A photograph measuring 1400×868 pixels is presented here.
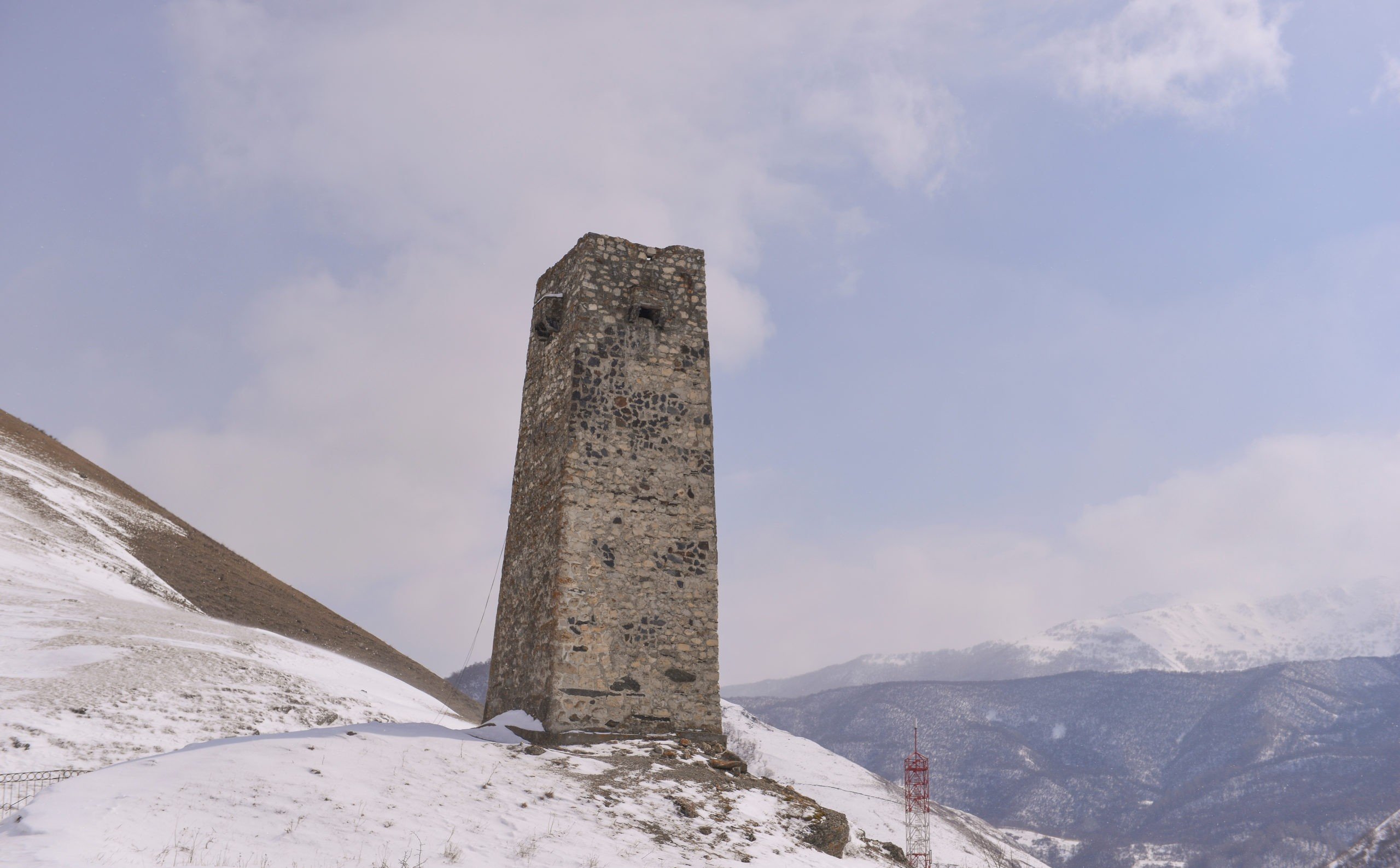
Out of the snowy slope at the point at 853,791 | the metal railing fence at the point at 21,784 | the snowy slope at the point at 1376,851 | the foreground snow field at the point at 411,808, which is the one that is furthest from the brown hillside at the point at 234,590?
the snowy slope at the point at 1376,851

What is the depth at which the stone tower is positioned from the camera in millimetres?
12867

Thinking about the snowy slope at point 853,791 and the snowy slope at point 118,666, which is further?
the snowy slope at point 853,791

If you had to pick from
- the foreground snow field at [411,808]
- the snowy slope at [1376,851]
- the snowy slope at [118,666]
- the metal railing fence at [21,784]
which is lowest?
the snowy slope at [1376,851]

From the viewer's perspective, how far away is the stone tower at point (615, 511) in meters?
12.9

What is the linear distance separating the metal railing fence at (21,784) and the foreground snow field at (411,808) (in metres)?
5.56

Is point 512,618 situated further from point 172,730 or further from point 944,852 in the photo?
point 944,852

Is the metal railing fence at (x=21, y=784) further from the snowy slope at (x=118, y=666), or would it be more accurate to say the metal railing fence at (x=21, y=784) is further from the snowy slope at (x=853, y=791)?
the snowy slope at (x=853, y=791)

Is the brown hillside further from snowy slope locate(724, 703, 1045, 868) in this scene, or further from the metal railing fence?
snowy slope locate(724, 703, 1045, 868)

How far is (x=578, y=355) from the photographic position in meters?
14.0

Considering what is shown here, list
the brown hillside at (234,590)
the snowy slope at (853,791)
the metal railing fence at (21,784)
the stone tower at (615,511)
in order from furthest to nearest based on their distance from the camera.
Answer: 1. the snowy slope at (853,791)
2. the brown hillside at (234,590)
3. the metal railing fence at (21,784)
4. the stone tower at (615,511)

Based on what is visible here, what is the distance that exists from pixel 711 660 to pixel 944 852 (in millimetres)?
108264

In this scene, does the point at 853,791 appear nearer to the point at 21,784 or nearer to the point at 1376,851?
the point at 1376,851

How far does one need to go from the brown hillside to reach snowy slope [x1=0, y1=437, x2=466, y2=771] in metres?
2.01

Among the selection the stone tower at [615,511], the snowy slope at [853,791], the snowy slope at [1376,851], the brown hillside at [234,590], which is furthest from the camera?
the snowy slope at [853,791]
